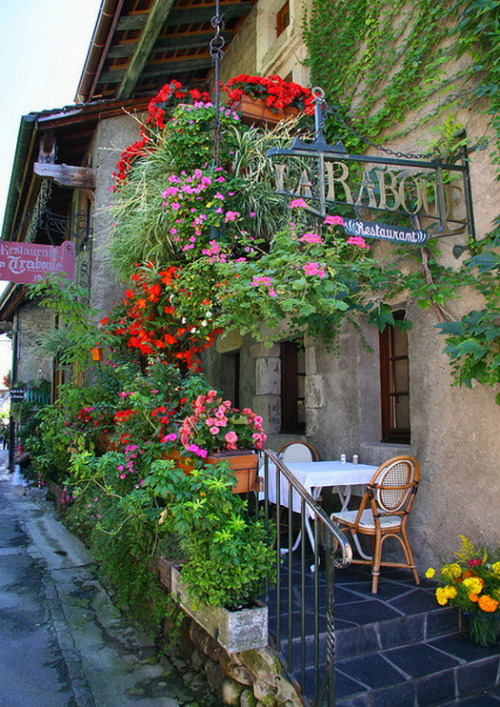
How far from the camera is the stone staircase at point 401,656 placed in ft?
8.31

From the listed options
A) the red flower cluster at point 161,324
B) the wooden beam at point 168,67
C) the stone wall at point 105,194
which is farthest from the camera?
the stone wall at point 105,194

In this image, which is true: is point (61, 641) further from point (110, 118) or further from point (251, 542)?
point (110, 118)

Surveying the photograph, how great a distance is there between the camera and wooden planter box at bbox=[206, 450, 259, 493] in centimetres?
317

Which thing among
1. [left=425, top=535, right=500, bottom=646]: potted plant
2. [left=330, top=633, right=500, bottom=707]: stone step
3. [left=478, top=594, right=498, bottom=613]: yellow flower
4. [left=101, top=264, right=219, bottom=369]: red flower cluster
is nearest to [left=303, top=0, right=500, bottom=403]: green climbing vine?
[left=425, top=535, right=500, bottom=646]: potted plant

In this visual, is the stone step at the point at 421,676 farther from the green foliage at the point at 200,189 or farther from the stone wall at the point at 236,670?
the green foliage at the point at 200,189

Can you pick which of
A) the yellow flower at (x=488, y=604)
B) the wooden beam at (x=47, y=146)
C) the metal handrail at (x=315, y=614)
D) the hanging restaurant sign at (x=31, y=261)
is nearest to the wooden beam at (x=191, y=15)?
the wooden beam at (x=47, y=146)

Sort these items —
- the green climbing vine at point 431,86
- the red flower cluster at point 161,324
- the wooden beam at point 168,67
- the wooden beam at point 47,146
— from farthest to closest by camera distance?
1. the wooden beam at point 47,146
2. the wooden beam at point 168,67
3. the red flower cluster at point 161,324
4. the green climbing vine at point 431,86

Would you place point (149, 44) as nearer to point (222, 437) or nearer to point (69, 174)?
point (69, 174)

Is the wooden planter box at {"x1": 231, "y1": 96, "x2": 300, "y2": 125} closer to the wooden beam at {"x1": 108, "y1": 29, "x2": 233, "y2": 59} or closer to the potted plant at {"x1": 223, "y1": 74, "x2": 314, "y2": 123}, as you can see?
the potted plant at {"x1": 223, "y1": 74, "x2": 314, "y2": 123}

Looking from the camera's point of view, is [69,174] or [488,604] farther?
[69,174]

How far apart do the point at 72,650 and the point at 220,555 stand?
5.24ft

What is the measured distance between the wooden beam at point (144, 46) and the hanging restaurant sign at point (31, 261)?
2.47 meters

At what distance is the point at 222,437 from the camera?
3238 mm

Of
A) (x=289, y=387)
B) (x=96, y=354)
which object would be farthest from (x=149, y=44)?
(x=289, y=387)
